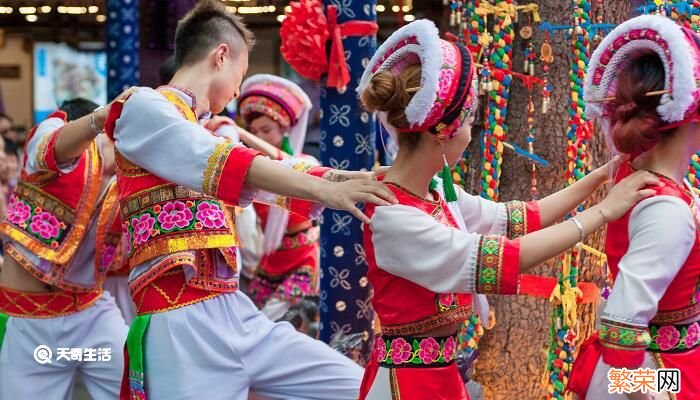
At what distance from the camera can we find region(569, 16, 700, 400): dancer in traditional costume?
2.30 m

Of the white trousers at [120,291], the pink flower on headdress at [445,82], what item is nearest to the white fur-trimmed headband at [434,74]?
the pink flower on headdress at [445,82]

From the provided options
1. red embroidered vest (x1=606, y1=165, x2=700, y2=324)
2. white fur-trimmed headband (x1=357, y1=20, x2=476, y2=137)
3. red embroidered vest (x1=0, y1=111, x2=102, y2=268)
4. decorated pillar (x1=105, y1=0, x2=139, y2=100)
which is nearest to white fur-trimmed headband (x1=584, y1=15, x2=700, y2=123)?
red embroidered vest (x1=606, y1=165, x2=700, y2=324)

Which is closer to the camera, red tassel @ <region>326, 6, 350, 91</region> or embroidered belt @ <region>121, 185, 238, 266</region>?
embroidered belt @ <region>121, 185, 238, 266</region>

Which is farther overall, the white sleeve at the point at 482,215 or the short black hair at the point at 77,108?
the short black hair at the point at 77,108

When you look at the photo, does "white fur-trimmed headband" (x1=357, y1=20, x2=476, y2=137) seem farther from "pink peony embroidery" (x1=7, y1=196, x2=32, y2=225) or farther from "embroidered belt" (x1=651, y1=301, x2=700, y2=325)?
"pink peony embroidery" (x1=7, y1=196, x2=32, y2=225)

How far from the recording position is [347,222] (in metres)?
4.57

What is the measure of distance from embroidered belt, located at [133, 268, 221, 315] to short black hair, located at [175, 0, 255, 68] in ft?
2.35

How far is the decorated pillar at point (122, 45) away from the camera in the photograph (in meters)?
7.73

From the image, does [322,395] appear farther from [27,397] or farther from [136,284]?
[27,397]

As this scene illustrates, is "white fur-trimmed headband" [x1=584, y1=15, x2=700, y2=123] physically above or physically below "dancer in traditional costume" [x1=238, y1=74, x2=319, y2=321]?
above

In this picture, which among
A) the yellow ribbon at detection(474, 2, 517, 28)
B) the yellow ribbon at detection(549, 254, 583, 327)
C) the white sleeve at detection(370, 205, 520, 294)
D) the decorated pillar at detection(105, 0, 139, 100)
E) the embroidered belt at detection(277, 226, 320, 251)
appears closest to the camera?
the white sleeve at detection(370, 205, 520, 294)

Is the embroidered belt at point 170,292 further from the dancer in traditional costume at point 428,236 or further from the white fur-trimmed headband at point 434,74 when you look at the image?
the white fur-trimmed headband at point 434,74

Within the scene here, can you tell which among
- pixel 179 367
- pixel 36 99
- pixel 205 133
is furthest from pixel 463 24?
pixel 36 99

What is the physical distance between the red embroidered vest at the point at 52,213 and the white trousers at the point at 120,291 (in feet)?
3.05
